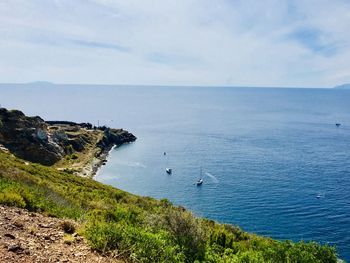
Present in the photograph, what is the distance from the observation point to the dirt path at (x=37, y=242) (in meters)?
12.5

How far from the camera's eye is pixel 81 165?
12738 cm

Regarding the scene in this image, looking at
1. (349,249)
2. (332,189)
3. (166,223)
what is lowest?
(349,249)

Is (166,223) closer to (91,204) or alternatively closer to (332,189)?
(91,204)

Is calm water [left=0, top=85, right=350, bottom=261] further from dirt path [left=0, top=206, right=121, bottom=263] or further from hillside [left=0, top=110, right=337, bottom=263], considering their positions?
dirt path [left=0, top=206, right=121, bottom=263]

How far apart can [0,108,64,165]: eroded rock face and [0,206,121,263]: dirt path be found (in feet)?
346

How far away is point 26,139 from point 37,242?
115m

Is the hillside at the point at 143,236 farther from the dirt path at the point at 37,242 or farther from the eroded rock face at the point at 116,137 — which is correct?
the eroded rock face at the point at 116,137

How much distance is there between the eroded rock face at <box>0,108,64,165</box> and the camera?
116 m

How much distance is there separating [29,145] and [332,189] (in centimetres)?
9793

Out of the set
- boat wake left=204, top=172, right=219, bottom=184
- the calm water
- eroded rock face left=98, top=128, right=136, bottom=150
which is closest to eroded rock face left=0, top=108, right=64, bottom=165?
the calm water

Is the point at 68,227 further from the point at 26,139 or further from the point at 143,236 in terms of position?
the point at 26,139

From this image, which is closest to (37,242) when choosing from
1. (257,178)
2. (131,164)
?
(257,178)

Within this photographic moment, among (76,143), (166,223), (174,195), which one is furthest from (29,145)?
(166,223)

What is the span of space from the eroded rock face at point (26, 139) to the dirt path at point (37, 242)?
346ft
